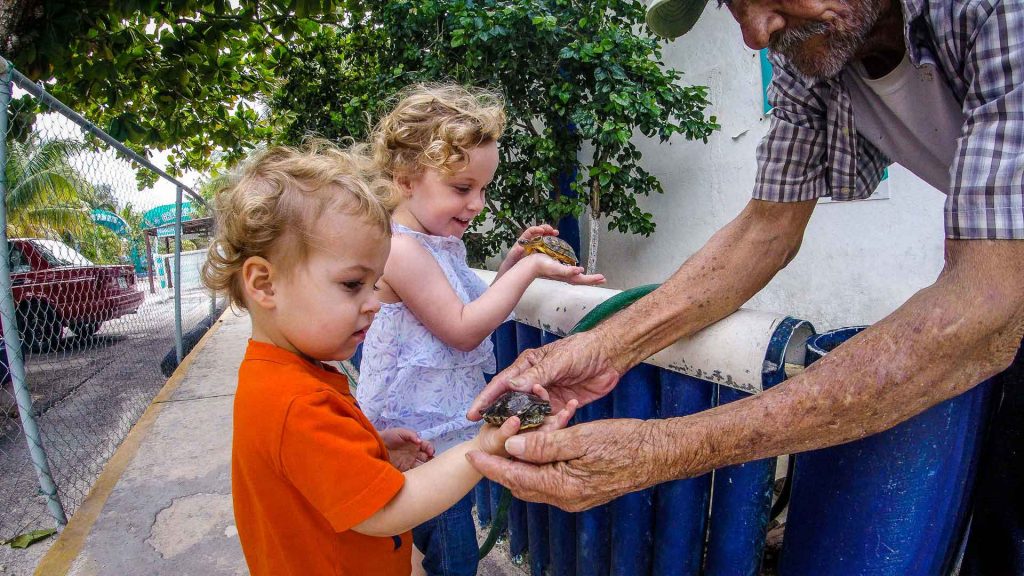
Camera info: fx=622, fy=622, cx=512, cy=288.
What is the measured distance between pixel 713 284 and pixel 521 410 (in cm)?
59

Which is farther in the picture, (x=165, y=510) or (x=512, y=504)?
(x=165, y=510)

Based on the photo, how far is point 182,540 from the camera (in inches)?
108

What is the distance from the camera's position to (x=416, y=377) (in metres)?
1.76

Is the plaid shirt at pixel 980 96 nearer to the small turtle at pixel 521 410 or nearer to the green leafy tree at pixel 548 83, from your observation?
the small turtle at pixel 521 410

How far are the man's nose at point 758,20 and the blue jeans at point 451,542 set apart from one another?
1.38 metres

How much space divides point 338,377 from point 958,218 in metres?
1.21

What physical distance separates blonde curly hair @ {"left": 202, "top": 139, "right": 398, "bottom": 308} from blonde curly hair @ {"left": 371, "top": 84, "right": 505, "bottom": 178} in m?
0.37

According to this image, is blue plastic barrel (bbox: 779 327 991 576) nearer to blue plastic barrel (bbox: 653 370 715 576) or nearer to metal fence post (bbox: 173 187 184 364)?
blue plastic barrel (bbox: 653 370 715 576)

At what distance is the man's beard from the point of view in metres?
1.33

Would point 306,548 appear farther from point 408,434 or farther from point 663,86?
point 663,86

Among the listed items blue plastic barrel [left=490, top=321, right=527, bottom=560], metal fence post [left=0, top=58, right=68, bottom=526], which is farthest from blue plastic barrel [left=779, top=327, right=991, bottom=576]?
metal fence post [left=0, top=58, right=68, bottom=526]

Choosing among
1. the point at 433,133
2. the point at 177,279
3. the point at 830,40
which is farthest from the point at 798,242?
the point at 177,279

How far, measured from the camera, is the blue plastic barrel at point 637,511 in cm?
155

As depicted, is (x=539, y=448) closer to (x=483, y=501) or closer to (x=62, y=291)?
(x=483, y=501)
